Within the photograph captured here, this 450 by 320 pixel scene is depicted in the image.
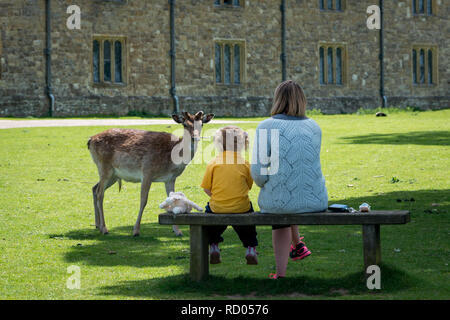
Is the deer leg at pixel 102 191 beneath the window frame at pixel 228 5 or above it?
beneath

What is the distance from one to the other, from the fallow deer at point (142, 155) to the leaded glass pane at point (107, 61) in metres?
23.3

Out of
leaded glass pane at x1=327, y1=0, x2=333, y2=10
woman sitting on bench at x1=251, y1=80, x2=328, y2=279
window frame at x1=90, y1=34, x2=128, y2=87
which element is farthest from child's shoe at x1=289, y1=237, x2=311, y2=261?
leaded glass pane at x1=327, y1=0, x2=333, y2=10

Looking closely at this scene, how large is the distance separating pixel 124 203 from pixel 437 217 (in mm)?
5230

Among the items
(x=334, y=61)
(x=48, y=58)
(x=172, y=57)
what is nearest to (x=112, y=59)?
(x=172, y=57)

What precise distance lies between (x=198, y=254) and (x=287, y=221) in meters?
0.92

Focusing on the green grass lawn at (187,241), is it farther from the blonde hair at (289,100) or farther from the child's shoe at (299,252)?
the blonde hair at (289,100)

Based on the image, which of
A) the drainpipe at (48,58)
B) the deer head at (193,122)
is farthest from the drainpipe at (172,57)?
the deer head at (193,122)

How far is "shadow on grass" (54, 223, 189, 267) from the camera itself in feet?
28.5

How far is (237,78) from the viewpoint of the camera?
1497 inches

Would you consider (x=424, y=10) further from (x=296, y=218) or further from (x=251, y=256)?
(x=296, y=218)

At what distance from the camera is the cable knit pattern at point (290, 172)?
7137 millimetres
